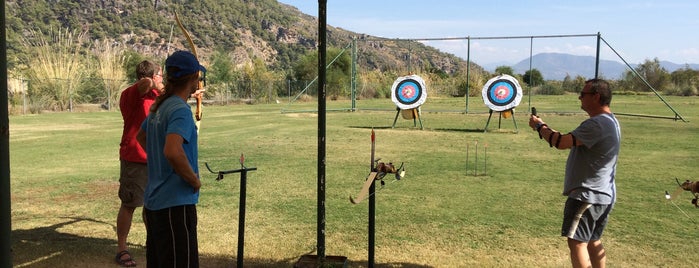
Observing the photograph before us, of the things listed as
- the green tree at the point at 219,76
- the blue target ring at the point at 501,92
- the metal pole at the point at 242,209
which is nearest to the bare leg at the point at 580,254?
the metal pole at the point at 242,209

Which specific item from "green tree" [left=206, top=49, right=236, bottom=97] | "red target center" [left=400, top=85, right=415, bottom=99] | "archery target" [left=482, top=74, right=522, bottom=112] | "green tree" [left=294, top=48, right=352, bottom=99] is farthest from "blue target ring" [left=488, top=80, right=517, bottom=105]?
"green tree" [left=294, top=48, right=352, bottom=99]

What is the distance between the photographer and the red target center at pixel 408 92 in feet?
51.2

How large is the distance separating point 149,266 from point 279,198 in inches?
132

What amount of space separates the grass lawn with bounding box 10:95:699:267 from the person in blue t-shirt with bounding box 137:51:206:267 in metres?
1.34

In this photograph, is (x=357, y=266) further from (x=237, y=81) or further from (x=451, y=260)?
(x=237, y=81)

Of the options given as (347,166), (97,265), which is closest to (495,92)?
(347,166)

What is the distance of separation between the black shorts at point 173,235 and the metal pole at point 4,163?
65 cm

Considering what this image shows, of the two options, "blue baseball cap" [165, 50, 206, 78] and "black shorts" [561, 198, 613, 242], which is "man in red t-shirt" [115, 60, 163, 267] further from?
"black shorts" [561, 198, 613, 242]

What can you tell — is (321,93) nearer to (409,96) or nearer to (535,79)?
(409,96)

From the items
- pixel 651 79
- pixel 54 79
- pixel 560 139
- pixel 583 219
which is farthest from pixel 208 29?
pixel 583 219

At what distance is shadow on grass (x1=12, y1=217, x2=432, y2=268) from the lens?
12.6 ft

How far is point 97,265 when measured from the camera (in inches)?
150

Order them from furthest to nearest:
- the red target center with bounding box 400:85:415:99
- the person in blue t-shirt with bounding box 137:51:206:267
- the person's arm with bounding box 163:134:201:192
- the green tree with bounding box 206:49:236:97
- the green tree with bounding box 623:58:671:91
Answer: the green tree with bounding box 623:58:671:91 < the green tree with bounding box 206:49:236:97 < the red target center with bounding box 400:85:415:99 < the person in blue t-shirt with bounding box 137:51:206:267 < the person's arm with bounding box 163:134:201:192

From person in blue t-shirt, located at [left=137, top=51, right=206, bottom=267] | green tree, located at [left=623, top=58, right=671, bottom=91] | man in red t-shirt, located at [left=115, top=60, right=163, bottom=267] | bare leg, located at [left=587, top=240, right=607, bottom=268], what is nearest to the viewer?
person in blue t-shirt, located at [left=137, top=51, right=206, bottom=267]
